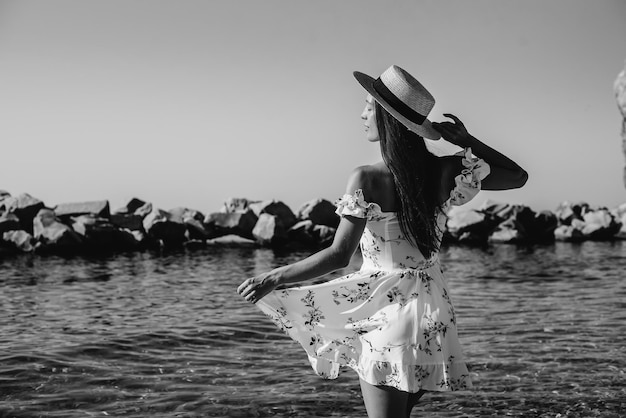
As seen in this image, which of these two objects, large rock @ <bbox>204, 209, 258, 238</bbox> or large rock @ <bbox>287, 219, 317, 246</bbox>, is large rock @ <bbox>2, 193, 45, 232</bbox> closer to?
large rock @ <bbox>204, 209, 258, 238</bbox>

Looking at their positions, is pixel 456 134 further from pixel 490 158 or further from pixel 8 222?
pixel 8 222

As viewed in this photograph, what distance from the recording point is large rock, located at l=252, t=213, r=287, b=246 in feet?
112

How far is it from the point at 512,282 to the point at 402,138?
16.9 m

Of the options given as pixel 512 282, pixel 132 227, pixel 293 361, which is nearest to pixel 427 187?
pixel 293 361

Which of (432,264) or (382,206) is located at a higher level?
(382,206)

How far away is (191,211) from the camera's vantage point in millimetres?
37688

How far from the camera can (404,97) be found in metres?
3.46

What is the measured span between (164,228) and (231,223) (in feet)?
10.6

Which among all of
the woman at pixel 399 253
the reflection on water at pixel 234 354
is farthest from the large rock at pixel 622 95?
the woman at pixel 399 253

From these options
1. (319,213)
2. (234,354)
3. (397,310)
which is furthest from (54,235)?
(397,310)

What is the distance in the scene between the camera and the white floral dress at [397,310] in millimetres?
3521

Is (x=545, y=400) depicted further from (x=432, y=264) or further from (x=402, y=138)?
(x=402, y=138)

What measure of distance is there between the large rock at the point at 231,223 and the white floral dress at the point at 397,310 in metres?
31.7

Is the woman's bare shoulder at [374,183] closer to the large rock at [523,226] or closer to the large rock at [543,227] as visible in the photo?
the large rock at [523,226]
